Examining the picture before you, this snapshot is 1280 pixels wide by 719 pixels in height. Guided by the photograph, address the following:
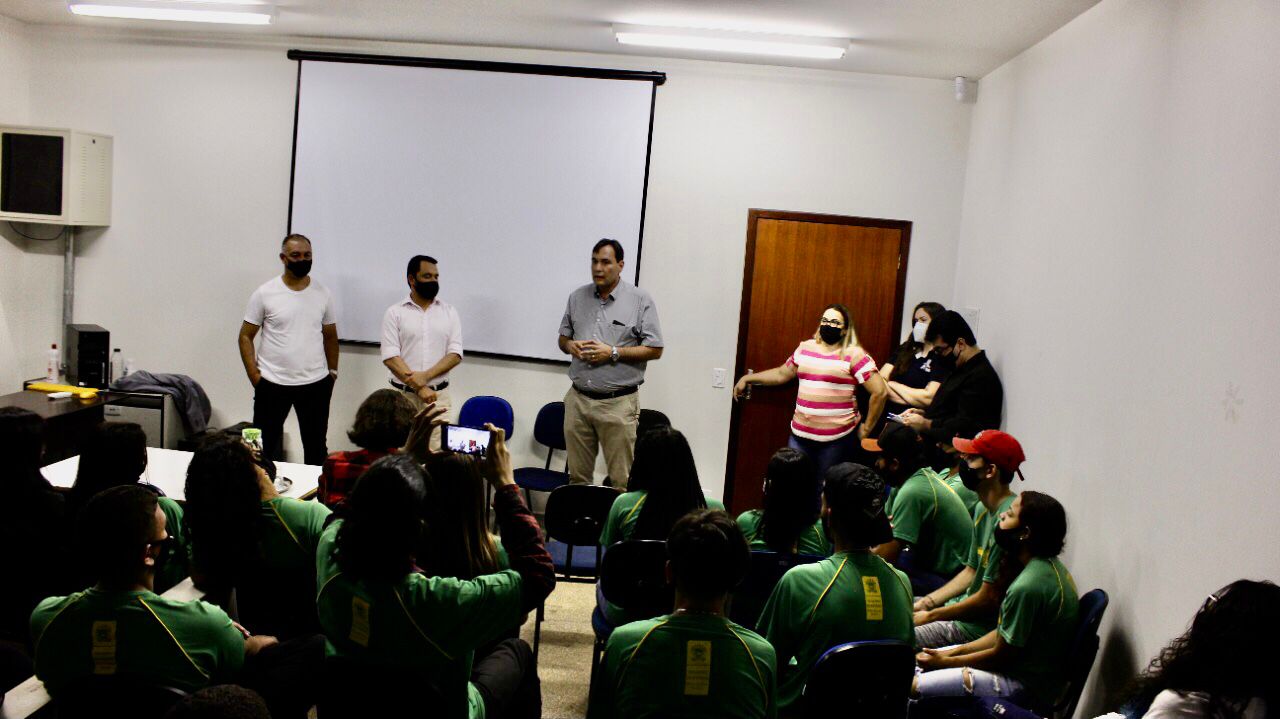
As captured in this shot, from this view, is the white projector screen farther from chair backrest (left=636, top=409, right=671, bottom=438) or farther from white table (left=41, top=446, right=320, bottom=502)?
white table (left=41, top=446, right=320, bottom=502)

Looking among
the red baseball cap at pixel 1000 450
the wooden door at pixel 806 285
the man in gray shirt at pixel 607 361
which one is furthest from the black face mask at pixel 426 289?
the red baseball cap at pixel 1000 450

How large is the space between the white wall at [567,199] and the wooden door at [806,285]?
0.30 ft

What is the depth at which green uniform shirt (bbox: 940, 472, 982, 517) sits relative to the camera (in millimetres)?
3939

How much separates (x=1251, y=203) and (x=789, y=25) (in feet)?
8.92

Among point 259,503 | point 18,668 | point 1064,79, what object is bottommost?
point 18,668

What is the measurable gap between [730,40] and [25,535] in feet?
13.3

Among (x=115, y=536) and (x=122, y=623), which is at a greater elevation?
(x=115, y=536)

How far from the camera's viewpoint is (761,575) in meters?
3.02

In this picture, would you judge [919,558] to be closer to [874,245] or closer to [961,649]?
[961,649]

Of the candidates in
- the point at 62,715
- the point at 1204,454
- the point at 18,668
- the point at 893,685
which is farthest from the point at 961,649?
the point at 18,668

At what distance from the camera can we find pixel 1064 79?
4527 mm

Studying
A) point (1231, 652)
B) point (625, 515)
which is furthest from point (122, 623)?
point (1231, 652)

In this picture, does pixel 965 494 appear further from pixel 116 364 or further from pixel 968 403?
pixel 116 364

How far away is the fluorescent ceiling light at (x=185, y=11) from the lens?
5629mm
